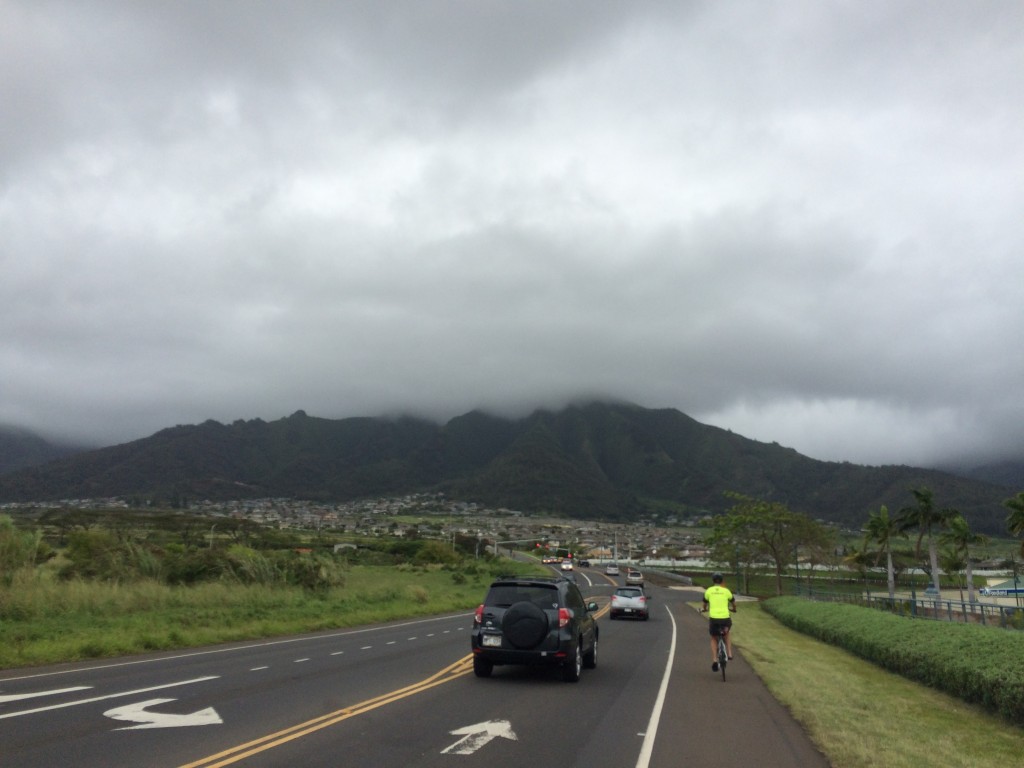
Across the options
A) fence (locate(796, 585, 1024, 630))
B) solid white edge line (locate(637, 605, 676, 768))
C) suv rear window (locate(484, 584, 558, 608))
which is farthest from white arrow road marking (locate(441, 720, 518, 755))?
fence (locate(796, 585, 1024, 630))

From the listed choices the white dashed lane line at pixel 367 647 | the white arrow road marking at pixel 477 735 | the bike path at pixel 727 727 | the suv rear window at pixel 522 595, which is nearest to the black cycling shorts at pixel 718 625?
the bike path at pixel 727 727

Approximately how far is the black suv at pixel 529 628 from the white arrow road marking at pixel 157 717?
5.01 metres

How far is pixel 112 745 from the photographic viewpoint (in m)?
8.45

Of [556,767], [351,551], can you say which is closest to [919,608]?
[556,767]

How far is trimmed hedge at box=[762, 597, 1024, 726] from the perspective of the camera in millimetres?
12180

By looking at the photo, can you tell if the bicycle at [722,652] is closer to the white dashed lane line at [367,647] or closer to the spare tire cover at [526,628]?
the spare tire cover at [526,628]

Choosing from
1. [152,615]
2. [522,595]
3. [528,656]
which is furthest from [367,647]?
[528,656]

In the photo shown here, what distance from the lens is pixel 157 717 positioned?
10078mm

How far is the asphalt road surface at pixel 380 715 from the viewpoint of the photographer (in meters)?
8.30

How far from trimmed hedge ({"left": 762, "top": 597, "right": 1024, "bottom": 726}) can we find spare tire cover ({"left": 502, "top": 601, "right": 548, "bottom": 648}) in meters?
7.07

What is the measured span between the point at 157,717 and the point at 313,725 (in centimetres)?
206

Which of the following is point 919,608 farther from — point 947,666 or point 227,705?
point 227,705

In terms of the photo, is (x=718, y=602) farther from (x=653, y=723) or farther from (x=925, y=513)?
(x=925, y=513)

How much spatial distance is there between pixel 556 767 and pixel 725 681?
8.84 meters
